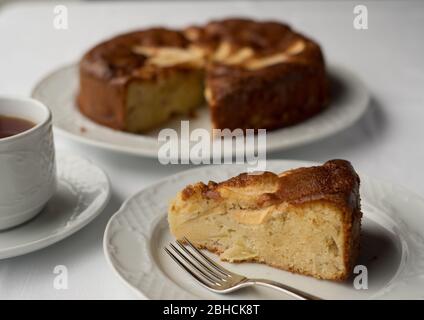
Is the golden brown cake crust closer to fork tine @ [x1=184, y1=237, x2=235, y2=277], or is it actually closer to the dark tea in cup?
fork tine @ [x1=184, y1=237, x2=235, y2=277]

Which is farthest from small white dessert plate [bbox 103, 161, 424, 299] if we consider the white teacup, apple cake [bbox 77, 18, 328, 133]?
apple cake [bbox 77, 18, 328, 133]

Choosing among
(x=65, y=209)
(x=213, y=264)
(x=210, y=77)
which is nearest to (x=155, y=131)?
(x=210, y=77)

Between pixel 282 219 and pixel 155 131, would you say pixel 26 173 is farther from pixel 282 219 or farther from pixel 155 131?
pixel 155 131

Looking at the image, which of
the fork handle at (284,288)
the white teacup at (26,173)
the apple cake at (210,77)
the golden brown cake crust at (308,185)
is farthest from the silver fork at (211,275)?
the apple cake at (210,77)

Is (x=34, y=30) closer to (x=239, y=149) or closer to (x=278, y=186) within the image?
(x=239, y=149)

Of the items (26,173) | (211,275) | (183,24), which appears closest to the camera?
(211,275)

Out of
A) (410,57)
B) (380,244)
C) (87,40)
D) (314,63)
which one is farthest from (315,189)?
(87,40)
